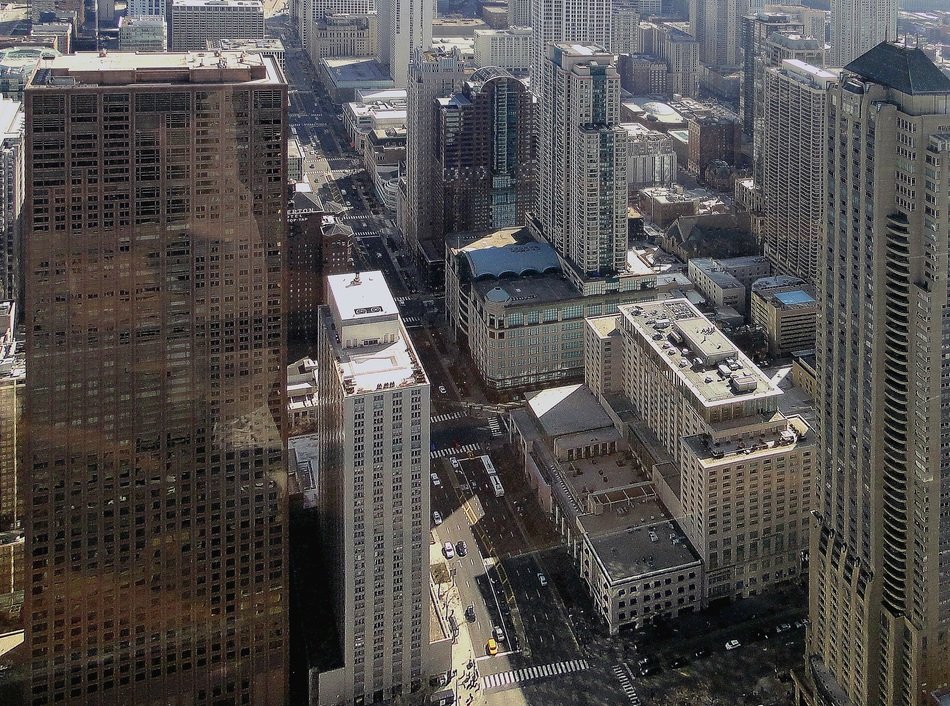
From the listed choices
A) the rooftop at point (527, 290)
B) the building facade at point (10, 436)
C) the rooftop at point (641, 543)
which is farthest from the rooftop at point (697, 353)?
the building facade at point (10, 436)

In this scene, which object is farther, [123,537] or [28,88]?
[123,537]

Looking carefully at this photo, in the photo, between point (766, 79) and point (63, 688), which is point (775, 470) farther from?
point (766, 79)

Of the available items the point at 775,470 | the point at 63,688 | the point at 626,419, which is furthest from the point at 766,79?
the point at 63,688

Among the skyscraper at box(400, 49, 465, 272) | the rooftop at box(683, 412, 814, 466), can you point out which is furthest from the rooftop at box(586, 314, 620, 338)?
the skyscraper at box(400, 49, 465, 272)

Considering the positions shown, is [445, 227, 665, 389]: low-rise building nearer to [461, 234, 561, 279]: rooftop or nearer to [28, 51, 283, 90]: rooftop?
[461, 234, 561, 279]: rooftop

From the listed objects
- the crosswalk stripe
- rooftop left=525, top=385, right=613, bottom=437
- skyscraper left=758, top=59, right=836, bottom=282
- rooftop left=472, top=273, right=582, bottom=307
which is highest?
skyscraper left=758, top=59, right=836, bottom=282

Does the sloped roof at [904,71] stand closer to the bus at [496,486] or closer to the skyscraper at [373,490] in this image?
the skyscraper at [373,490]
